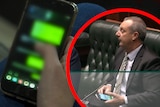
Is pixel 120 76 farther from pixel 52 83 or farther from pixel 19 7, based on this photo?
pixel 19 7

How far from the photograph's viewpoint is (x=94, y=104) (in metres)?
0.43

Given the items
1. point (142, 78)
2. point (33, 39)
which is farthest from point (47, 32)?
point (142, 78)

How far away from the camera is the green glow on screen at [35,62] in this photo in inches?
17.2

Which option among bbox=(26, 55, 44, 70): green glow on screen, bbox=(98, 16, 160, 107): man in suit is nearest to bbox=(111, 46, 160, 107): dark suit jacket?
bbox=(98, 16, 160, 107): man in suit

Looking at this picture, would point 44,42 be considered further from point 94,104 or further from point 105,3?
point 105,3

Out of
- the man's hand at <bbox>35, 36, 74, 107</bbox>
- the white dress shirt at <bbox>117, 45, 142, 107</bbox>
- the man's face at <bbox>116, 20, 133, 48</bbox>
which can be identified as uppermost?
the man's face at <bbox>116, 20, 133, 48</bbox>

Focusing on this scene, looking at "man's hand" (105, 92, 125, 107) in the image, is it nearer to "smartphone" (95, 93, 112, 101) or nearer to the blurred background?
"smartphone" (95, 93, 112, 101)

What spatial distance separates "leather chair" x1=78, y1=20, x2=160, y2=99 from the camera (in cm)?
41

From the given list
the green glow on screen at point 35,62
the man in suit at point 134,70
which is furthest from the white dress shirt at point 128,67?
the green glow on screen at point 35,62

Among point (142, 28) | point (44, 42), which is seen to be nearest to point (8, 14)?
point (44, 42)

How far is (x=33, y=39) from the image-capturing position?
435 mm

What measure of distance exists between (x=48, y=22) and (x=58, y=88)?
92mm

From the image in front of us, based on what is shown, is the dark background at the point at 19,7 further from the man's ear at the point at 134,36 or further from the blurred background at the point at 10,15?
the man's ear at the point at 134,36

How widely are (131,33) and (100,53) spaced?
0.06 m
